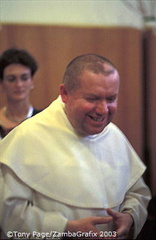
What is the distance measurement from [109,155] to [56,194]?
0.18 m

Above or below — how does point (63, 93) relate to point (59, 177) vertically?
above

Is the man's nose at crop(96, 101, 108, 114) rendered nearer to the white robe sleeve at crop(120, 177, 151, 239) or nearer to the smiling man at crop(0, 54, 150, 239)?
the smiling man at crop(0, 54, 150, 239)

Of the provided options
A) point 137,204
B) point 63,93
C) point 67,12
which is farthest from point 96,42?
point 137,204

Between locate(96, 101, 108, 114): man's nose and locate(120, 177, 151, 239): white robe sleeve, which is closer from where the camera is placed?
locate(96, 101, 108, 114): man's nose

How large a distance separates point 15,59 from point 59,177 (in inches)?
11.8

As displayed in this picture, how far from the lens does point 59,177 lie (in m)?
0.66

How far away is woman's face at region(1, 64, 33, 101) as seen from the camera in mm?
635

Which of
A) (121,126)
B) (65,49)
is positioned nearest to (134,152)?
(121,126)

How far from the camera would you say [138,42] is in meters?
0.95

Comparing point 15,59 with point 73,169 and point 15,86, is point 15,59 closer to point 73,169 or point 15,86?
point 15,86

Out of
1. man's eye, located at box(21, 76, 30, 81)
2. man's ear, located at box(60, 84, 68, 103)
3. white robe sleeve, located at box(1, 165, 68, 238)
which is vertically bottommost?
white robe sleeve, located at box(1, 165, 68, 238)

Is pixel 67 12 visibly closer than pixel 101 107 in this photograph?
No

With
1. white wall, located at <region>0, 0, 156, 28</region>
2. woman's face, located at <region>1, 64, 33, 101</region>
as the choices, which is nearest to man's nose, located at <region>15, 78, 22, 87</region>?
woman's face, located at <region>1, 64, 33, 101</region>

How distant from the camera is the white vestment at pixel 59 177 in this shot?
0.61 meters
